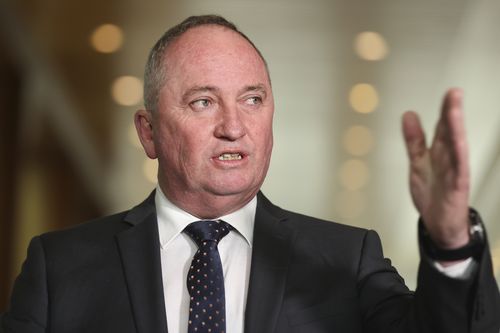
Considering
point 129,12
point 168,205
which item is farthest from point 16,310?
point 129,12

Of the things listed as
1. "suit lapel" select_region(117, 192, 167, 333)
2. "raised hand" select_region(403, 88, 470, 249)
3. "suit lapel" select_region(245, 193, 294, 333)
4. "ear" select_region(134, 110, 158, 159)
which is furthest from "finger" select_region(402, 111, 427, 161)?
"ear" select_region(134, 110, 158, 159)

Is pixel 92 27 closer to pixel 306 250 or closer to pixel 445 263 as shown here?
pixel 306 250

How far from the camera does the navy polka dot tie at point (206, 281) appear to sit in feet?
5.18

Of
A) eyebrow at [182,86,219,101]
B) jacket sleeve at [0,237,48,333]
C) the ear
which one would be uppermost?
eyebrow at [182,86,219,101]

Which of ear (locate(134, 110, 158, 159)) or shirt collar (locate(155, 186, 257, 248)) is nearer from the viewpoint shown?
shirt collar (locate(155, 186, 257, 248))

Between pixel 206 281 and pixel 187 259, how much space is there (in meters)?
0.09

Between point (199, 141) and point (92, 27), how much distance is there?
10.5 ft

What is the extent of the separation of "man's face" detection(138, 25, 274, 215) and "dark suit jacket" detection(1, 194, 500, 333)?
10 cm

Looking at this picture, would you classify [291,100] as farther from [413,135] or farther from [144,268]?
[413,135]

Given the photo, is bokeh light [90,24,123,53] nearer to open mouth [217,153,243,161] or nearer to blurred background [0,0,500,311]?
blurred background [0,0,500,311]

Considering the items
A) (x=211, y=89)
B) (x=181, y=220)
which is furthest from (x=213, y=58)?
(x=181, y=220)

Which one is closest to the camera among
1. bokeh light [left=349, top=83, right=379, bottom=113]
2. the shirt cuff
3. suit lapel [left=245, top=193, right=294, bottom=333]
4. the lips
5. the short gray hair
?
the shirt cuff

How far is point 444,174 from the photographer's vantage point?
121cm

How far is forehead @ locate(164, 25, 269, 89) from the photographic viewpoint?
1.71 meters
